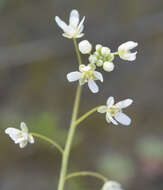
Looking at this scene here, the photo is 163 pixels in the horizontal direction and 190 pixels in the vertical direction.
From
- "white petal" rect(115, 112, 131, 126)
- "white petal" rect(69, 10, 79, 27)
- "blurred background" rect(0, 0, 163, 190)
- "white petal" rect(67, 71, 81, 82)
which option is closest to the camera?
"white petal" rect(67, 71, 81, 82)

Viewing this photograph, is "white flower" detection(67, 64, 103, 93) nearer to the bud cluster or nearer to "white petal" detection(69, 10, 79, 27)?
the bud cluster

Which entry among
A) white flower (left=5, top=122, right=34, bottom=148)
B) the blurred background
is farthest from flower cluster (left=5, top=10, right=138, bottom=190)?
the blurred background

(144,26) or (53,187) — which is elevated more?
(144,26)

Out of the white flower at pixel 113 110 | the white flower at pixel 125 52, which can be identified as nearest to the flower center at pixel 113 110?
the white flower at pixel 113 110

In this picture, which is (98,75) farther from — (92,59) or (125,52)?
(125,52)

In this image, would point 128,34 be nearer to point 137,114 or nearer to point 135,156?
point 137,114

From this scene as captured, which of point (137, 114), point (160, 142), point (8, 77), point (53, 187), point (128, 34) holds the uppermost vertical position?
A: point (128, 34)

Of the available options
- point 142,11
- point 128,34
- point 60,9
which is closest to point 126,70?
point 128,34

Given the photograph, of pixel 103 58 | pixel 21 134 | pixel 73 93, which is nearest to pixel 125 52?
pixel 103 58
